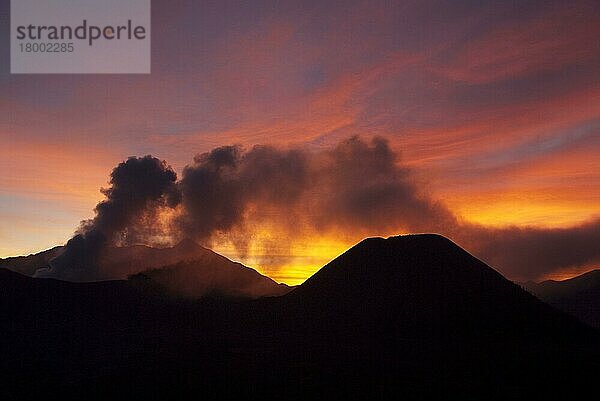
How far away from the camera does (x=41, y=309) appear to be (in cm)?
7481

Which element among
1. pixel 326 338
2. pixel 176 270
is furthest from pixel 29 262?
pixel 326 338

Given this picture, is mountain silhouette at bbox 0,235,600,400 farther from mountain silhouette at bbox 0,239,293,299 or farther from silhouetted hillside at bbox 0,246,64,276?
silhouetted hillside at bbox 0,246,64,276

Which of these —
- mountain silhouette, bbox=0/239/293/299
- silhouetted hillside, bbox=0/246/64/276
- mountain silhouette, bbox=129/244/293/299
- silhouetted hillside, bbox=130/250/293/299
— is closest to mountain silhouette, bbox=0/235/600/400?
Result: silhouetted hillside, bbox=130/250/293/299

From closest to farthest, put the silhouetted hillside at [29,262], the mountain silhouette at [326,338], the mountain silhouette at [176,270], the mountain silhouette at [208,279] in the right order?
1. the mountain silhouette at [326,338]
2. the mountain silhouette at [208,279]
3. the mountain silhouette at [176,270]
4. the silhouetted hillside at [29,262]

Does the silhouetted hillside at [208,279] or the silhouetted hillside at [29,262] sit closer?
the silhouetted hillside at [208,279]

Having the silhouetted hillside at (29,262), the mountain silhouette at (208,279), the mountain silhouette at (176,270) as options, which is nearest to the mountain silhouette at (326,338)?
the mountain silhouette at (208,279)

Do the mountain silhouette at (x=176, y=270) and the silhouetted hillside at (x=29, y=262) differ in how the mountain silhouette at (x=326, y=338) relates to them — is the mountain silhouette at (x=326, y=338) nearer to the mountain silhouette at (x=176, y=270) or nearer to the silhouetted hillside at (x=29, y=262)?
the mountain silhouette at (x=176, y=270)

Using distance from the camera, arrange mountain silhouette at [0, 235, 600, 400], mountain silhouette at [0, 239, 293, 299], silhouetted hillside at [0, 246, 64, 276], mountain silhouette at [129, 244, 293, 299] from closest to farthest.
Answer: mountain silhouette at [0, 235, 600, 400] → mountain silhouette at [129, 244, 293, 299] → mountain silhouette at [0, 239, 293, 299] → silhouetted hillside at [0, 246, 64, 276]

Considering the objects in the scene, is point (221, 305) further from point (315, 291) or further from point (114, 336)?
point (114, 336)

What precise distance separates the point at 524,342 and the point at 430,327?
12.6 meters

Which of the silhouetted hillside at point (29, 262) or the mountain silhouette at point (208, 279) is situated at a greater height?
the silhouetted hillside at point (29, 262)

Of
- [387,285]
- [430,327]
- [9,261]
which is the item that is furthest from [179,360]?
[9,261]

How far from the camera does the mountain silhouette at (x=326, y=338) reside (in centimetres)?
4419

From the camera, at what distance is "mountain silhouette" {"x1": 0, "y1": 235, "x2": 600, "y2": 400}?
44.2 m
